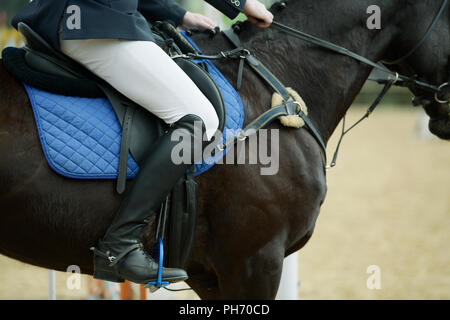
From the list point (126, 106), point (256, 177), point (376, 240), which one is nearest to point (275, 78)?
point (256, 177)

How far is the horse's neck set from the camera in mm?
2725

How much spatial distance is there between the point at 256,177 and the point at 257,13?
872mm

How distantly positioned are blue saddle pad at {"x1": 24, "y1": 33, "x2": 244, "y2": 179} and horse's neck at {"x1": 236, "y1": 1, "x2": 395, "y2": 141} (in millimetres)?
979

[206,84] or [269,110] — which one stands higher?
[206,84]

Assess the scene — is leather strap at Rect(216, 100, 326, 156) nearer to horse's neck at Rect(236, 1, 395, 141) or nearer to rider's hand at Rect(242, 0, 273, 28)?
horse's neck at Rect(236, 1, 395, 141)

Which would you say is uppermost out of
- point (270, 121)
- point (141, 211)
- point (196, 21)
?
point (196, 21)

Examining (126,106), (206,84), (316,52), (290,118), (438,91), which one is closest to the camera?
(126,106)

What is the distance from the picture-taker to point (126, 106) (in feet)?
7.43

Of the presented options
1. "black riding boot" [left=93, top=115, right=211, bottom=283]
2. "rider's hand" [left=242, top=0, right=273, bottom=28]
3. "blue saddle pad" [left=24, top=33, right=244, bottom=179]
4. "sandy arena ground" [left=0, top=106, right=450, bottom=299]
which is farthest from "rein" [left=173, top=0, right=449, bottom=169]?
"sandy arena ground" [left=0, top=106, right=450, bottom=299]

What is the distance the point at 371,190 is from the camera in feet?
33.0

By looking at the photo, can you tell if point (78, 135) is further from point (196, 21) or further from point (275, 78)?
point (196, 21)
